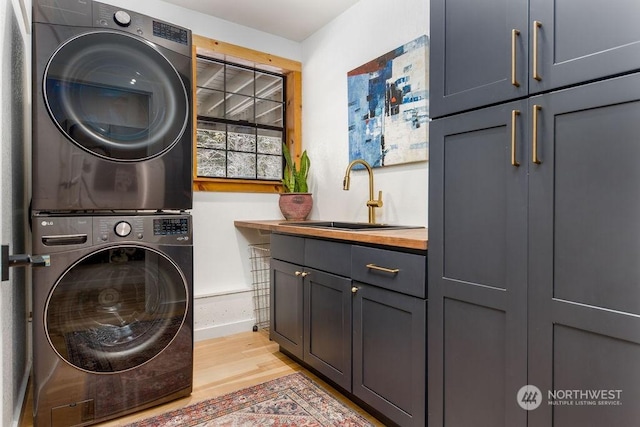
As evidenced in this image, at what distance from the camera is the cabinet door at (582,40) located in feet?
3.10

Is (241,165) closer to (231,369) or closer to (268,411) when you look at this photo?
(231,369)

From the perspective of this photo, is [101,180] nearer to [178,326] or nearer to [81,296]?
[81,296]

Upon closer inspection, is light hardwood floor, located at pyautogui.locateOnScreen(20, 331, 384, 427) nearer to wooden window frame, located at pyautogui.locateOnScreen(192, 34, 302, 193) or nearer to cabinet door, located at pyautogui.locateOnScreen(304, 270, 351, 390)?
cabinet door, located at pyautogui.locateOnScreen(304, 270, 351, 390)

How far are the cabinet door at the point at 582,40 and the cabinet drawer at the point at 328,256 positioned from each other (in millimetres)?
1079

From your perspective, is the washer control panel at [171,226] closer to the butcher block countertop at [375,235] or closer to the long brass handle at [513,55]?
the butcher block countertop at [375,235]

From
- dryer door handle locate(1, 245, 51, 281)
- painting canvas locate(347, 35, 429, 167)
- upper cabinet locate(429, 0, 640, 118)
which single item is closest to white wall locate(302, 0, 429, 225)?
painting canvas locate(347, 35, 429, 167)

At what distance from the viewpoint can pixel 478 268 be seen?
4.23 feet

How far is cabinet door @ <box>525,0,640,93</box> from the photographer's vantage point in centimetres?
94

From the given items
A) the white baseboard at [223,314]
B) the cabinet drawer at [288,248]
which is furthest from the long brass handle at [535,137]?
the white baseboard at [223,314]

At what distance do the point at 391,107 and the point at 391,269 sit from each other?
1203 millimetres

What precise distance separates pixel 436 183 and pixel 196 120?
2121 mm

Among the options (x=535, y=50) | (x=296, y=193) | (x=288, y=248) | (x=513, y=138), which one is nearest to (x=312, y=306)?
(x=288, y=248)

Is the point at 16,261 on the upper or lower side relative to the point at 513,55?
lower

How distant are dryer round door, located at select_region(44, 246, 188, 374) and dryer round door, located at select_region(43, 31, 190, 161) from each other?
0.52m
